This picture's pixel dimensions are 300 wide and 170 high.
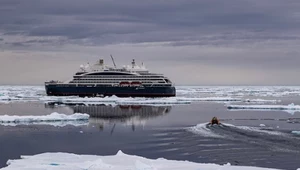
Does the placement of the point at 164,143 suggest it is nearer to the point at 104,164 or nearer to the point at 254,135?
the point at 254,135

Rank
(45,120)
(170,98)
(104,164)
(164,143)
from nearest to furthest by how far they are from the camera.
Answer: (104,164) < (164,143) < (45,120) < (170,98)

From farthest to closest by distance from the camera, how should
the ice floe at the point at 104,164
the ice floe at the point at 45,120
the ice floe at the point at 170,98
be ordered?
the ice floe at the point at 170,98 < the ice floe at the point at 45,120 < the ice floe at the point at 104,164

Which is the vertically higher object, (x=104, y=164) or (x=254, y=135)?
(x=104, y=164)

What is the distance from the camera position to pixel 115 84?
6862 centimetres

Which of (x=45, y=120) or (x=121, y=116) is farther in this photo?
(x=121, y=116)

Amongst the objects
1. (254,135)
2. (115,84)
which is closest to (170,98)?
(115,84)

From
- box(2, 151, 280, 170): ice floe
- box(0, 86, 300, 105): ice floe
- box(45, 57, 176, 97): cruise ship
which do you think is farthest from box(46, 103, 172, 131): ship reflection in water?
box(45, 57, 176, 97): cruise ship

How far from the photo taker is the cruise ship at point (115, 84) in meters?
67.1

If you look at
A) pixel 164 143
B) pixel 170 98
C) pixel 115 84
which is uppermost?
pixel 115 84

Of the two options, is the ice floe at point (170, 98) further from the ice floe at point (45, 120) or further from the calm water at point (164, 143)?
the calm water at point (164, 143)

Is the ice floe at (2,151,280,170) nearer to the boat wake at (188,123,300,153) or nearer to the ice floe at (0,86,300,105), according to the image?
the boat wake at (188,123,300,153)

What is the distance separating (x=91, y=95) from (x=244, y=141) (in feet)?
172

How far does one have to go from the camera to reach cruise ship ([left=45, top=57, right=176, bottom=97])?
67.1m

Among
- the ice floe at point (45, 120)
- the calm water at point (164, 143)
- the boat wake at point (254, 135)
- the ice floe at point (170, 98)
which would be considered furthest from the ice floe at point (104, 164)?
the ice floe at point (170, 98)
